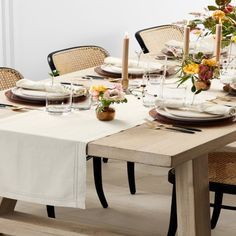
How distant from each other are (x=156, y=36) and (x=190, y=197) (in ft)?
8.05

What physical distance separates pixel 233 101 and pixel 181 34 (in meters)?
2.20

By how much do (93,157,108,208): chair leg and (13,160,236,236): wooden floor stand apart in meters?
0.05

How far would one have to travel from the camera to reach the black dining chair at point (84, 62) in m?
4.30

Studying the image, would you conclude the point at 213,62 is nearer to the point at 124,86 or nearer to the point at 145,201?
the point at 124,86

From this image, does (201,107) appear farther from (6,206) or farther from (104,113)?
(6,206)

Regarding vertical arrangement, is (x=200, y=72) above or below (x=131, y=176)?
above

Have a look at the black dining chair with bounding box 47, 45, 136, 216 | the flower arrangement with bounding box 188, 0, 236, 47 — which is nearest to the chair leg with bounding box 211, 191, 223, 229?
the black dining chair with bounding box 47, 45, 136, 216

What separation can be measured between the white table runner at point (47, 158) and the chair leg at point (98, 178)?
3.84ft

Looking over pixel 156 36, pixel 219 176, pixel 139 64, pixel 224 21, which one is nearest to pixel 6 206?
pixel 219 176

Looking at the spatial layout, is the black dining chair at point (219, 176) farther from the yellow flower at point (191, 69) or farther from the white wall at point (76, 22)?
the white wall at point (76, 22)

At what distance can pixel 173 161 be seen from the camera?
2686mm

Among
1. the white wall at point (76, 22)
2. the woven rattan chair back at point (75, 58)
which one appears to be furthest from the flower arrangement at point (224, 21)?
the white wall at point (76, 22)

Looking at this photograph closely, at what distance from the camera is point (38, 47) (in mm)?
6344

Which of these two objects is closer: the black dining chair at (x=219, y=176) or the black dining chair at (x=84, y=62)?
the black dining chair at (x=219, y=176)
